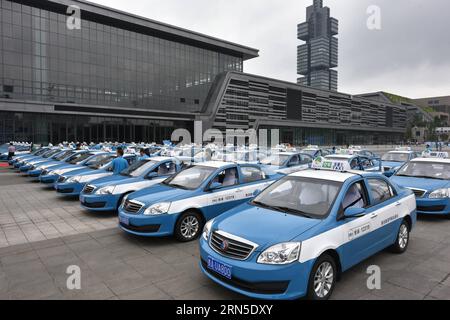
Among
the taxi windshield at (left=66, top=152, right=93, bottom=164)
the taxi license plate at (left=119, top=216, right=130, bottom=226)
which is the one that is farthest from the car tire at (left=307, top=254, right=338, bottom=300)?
the taxi windshield at (left=66, top=152, right=93, bottom=164)

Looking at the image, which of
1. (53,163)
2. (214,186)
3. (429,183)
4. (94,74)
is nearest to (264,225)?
(214,186)

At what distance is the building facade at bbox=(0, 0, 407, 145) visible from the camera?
38562mm

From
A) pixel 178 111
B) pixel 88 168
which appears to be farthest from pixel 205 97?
pixel 88 168

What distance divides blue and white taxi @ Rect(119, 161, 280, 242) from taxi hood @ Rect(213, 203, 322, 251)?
3.99ft

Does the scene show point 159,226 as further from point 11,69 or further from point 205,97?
point 205,97

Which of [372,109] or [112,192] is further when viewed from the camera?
[372,109]

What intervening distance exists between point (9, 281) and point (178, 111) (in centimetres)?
4984

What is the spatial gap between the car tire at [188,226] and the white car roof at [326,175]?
84.2 inches

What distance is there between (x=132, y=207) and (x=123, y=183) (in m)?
2.18

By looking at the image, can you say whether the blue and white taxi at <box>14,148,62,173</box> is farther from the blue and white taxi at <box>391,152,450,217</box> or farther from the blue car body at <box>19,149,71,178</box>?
the blue and white taxi at <box>391,152,450,217</box>

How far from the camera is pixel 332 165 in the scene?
5.35m

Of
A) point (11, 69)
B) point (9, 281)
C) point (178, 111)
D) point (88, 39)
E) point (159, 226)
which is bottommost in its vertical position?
point (9, 281)

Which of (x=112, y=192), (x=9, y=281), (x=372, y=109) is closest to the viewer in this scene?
(x=9, y=281)

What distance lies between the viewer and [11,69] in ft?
125
